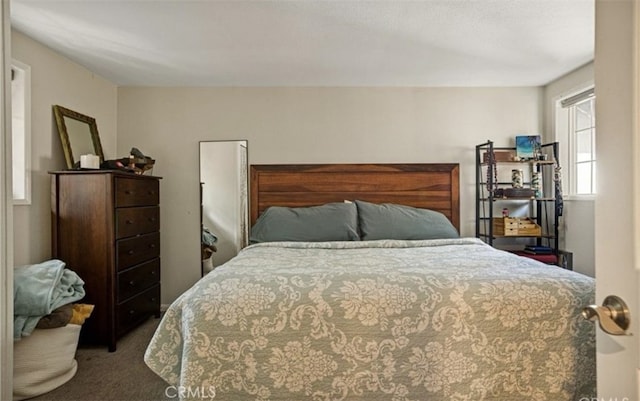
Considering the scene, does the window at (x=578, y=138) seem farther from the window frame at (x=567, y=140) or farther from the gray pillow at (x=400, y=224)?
the gray pillow at (x=400, y=224)

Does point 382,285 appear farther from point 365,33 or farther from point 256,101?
point 256,101

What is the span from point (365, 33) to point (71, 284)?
2581mm

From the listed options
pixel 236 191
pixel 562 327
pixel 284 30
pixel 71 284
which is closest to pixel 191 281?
pixel 236 191

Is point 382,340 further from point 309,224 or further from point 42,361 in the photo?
point 42,361

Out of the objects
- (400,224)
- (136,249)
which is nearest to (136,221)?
(136,249)

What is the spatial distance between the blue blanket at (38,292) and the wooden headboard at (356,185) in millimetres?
1633

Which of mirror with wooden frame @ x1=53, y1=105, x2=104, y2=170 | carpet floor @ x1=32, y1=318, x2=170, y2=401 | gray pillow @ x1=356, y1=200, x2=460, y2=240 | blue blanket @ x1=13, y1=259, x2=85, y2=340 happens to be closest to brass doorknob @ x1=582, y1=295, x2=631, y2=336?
carpet floor @ x1=32, y1=318, x2=170, y2=401

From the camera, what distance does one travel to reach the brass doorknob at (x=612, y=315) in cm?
62

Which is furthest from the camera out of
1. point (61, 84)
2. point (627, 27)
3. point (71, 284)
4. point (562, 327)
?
point (61, 84)

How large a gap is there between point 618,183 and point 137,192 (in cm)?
316

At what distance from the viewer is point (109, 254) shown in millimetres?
2670

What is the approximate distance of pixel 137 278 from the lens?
3.03m

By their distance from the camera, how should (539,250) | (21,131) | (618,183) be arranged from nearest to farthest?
(618,183)
(21,131)
(539,250)

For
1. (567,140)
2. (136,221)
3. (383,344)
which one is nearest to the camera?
(383,344)
